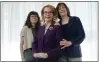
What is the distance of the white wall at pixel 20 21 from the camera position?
94.0 inches

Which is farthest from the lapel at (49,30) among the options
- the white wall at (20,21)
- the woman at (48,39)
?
the white wall at (20,21)

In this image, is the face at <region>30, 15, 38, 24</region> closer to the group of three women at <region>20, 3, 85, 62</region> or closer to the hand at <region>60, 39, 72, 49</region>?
the group of three women at <region>20, 3, 85, 62</region>

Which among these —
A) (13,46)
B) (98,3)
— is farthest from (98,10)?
(13,46)

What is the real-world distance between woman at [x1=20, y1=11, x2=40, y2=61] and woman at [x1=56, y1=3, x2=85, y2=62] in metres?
0.25

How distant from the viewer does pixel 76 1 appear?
8.03ft

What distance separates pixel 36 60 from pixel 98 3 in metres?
0.99

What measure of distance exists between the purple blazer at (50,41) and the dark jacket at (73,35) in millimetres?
82

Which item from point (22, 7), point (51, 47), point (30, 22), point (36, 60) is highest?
point (22, 7)

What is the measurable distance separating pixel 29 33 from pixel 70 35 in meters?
0.41

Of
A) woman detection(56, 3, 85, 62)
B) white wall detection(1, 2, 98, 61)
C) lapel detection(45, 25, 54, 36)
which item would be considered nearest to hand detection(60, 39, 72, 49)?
woman detection(56, 3, 85, 62)

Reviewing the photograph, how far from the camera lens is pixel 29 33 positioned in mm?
2135

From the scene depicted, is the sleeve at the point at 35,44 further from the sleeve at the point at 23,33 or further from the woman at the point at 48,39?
the sleeve at the point at 23,33

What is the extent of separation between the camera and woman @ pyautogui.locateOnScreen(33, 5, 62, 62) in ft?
6.43

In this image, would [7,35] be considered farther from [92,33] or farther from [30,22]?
[92,33]
